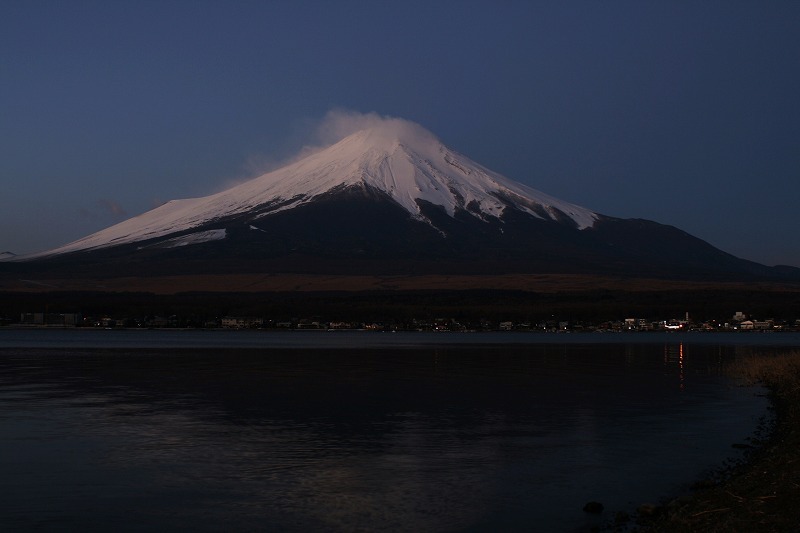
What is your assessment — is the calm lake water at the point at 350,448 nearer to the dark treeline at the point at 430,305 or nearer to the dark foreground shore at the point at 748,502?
the dark foreground shore at the point at 748,502

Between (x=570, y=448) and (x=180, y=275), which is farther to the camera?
(x=180, y=275)

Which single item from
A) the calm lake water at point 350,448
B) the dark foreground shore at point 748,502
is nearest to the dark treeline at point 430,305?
the calm lake water at point 350,448

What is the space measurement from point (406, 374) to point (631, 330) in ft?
314

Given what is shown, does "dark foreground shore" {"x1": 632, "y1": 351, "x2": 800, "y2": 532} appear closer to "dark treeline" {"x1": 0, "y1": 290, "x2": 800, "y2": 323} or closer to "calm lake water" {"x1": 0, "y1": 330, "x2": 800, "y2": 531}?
"calm lake water" {"x1": 0, "y1": 330, "x2": 800, "y2": 531}

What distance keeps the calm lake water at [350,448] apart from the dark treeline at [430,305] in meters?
99.2

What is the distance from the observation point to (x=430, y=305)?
147m

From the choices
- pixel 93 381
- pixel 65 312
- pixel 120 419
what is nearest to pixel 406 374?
pixel 93 381

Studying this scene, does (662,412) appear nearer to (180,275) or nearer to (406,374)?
(406,374)

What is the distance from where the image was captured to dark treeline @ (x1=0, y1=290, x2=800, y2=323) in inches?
5556

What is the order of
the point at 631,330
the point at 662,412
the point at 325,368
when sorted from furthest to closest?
the point at 631,330, the point at 325,368, the point at 662,412

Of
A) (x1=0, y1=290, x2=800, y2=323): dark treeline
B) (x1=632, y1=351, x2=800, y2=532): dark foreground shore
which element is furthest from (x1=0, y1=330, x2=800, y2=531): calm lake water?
(x1=0, y1=290, x2=800, y2=323): dark treeline

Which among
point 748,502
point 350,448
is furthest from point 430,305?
point 748,502

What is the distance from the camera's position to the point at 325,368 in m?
48.4

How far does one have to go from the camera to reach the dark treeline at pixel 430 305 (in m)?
141
